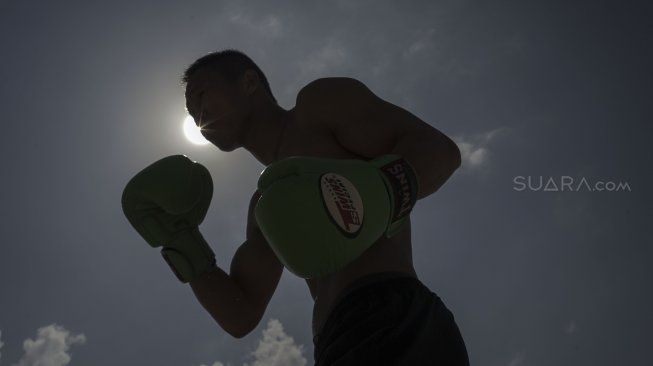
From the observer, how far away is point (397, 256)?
6.44 ft

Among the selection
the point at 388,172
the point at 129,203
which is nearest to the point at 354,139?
the point at 388,172

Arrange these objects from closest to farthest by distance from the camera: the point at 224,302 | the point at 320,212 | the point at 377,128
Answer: the point at 320,212 < the point at 377,128 < the point at 224,302

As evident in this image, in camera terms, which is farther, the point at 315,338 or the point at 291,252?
the point at 315,338

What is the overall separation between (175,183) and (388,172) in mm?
1380

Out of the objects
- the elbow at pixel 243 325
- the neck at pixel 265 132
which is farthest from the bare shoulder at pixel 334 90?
the elbow at pixel 243 325

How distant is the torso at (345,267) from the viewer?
1.90 meters

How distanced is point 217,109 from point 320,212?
1.71 meters

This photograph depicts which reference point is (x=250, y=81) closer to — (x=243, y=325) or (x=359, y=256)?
(x=243, y=325)

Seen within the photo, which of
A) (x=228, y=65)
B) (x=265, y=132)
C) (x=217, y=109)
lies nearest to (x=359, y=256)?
(x=265, y=132)

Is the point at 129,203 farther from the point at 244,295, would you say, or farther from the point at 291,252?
the point at 291,252

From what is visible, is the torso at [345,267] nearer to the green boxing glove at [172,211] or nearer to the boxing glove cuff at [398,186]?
the boxing glove cuff at [398,186]

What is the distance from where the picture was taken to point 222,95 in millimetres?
2805

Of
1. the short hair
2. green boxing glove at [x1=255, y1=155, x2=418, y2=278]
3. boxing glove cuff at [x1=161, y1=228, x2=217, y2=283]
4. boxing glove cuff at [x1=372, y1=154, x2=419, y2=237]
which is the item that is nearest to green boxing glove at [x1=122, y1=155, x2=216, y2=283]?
boxing glove cuff at [x1=161, y1=228, x2=217, y2=283]

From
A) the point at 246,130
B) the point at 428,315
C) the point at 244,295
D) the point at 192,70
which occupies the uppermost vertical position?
the point at 192,70
